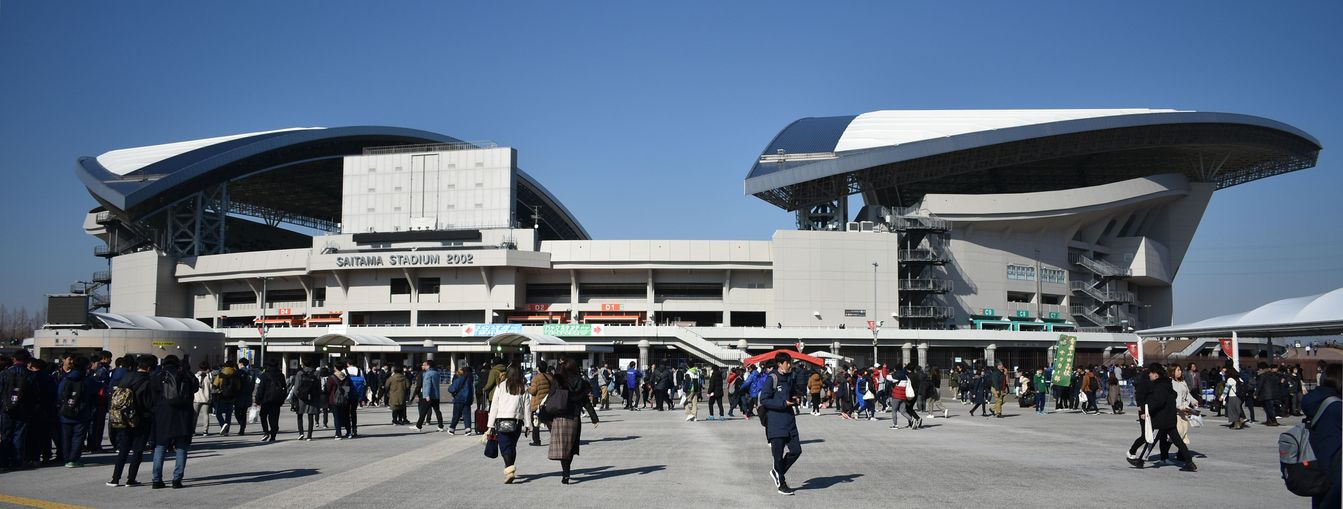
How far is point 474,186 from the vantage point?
75750mm

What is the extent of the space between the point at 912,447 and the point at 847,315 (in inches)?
2196

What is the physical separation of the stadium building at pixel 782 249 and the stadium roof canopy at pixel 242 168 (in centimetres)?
29

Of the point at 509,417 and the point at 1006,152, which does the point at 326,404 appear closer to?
the point at 509,417

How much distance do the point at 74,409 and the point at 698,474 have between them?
9.08 metres

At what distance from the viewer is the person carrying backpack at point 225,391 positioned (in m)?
18.7

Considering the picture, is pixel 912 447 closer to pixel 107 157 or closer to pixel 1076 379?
pixel 1076 379

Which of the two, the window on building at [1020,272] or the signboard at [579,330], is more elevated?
the window on building at [1020,272]

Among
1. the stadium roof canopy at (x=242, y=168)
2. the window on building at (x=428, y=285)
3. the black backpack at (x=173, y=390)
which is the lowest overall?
the black backpack at (x=173, y=390)

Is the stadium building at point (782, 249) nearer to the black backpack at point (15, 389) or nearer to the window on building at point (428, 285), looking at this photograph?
the window on building at point (428, 285)

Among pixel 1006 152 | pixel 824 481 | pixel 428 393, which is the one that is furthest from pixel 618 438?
pixel 1006 152

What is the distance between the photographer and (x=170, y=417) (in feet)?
38.4

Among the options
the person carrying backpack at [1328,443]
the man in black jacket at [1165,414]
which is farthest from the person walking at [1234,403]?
the person carrying backpack at [1328,443]

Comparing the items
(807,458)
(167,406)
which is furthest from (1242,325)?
(167,406)

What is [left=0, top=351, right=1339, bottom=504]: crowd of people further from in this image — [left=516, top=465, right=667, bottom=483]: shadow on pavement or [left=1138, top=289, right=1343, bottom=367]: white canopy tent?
[left=1138, top=289, right=1343, bottom=367]: white canopy tent
